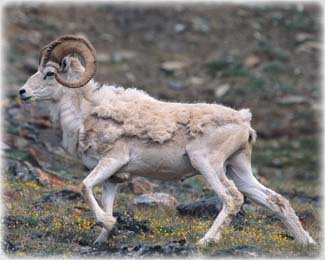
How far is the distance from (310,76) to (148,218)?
21755 mm

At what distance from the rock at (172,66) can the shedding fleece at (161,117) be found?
2157 centimetres

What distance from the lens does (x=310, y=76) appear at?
112ft

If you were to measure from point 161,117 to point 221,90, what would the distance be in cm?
2052

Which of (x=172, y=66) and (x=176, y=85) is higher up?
(x=172, y=66)

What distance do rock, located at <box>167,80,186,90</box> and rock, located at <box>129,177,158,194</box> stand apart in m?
14.7

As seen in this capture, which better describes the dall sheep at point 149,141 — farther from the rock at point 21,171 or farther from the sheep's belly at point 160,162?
the rock at point 21,171

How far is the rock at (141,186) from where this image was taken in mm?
17025

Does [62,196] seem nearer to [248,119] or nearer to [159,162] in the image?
[159,162]

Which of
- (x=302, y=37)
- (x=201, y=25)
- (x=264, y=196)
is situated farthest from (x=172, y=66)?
(x=264, y=196)

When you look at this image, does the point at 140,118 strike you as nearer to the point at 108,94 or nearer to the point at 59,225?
the point at 108,94

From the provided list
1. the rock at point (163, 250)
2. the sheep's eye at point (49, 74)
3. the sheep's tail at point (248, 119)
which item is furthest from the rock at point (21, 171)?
the rock at point (163, 250)


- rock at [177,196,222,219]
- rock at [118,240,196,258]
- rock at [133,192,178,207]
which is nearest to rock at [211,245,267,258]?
rock at [118,240,196,258]

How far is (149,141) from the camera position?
12.2 m

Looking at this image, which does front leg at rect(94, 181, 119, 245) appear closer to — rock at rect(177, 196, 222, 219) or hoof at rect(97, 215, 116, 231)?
hoof at rect(97, 215, 116, 231)
